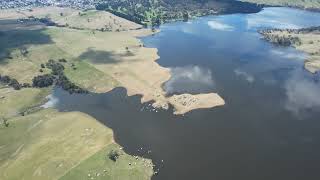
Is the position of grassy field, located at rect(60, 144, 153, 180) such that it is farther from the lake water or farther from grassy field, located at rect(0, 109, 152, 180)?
the lake water

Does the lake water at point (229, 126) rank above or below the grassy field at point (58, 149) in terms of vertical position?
above

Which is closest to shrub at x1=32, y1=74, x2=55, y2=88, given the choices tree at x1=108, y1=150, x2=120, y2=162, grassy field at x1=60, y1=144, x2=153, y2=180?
grassy field at x1=60, y1=144, x2=153, y2=180

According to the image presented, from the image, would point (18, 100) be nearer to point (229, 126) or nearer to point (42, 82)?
point (42, 82)

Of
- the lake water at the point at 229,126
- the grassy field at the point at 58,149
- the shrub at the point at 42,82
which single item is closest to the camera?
the lake water at the point at 229,126

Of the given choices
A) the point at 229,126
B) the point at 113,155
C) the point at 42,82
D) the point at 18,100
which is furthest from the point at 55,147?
the point at 42,82

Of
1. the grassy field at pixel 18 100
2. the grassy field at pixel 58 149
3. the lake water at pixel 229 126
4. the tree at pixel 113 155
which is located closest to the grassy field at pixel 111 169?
the grassy field at pixel 58 149

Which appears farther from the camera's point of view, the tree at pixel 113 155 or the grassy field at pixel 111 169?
the tree at pixel 113 155

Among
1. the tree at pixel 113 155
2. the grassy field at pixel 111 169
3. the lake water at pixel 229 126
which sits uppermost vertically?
the lake water at pixel 229 126

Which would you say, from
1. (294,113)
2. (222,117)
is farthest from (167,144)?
(294,113)

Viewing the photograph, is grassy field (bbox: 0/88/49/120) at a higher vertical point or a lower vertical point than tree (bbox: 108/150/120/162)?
lower

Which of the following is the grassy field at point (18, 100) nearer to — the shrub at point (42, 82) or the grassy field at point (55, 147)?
the grassy field at point (55, 147)

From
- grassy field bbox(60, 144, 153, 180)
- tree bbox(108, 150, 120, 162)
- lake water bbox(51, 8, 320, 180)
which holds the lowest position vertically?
grassy field bbox(60, 144, 153, 180)
